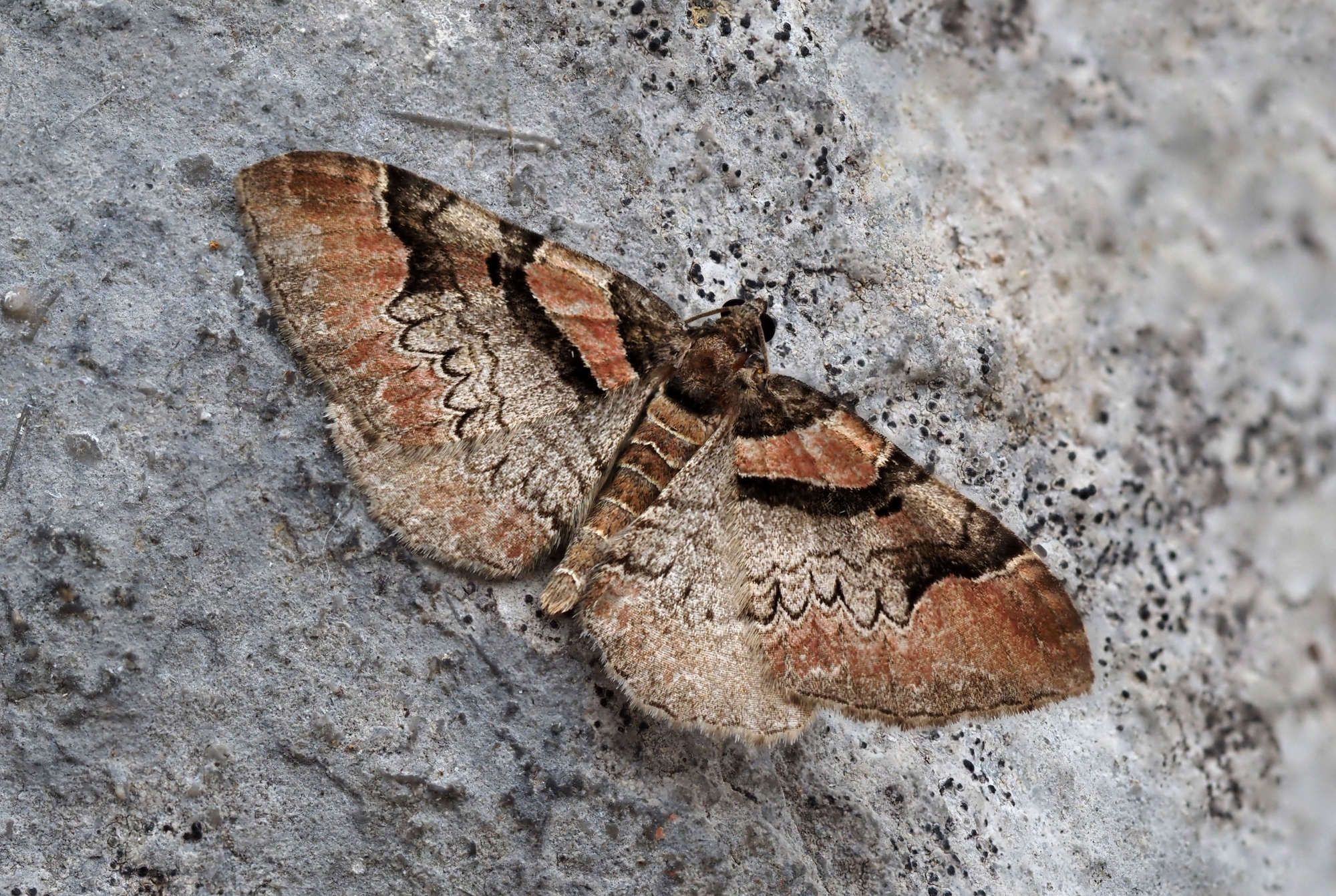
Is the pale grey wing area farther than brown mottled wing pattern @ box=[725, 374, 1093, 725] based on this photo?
Yes

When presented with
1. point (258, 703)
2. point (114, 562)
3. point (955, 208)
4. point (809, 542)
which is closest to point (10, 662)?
point (114, 562)

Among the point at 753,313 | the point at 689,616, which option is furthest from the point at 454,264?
the point at 689,616

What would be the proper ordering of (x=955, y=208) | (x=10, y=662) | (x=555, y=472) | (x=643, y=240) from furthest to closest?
1. (x=955, y=208)
2. (x=643, y=240)
3. (x=555, y=472)
4. (x=10, y=662)

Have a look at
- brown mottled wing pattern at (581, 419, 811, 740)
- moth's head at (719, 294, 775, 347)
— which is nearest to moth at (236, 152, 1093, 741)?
brown mottled wing pattern at (581, 419, 811, 740)

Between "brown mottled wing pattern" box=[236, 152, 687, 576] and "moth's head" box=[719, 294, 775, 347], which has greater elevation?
"moth's head" box=[719, 294, 775, 347]

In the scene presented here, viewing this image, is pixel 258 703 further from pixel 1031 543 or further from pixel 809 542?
pixel 1031 543

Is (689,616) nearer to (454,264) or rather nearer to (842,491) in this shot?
(842,491)

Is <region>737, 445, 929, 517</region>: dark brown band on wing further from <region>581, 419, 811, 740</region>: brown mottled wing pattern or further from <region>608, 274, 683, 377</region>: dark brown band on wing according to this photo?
<region>608, 274, 683, 377</region>: dark brown band on wing

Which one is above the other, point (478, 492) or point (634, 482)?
point (634, 482)
